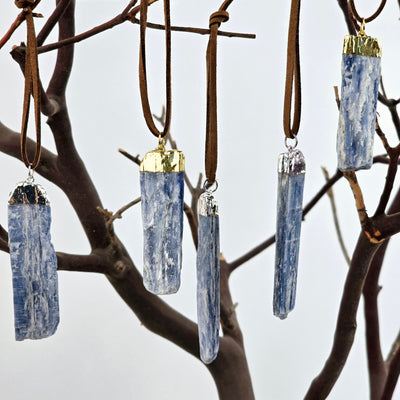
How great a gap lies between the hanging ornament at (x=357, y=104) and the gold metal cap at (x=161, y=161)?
0.15 meters

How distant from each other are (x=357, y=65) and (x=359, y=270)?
30 cm

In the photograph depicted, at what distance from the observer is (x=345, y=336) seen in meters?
0.82

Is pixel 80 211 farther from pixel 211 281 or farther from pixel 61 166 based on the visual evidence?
pixel 211 281

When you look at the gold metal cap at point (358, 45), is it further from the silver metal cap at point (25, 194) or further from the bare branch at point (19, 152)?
the bare branch at point (19, 152)

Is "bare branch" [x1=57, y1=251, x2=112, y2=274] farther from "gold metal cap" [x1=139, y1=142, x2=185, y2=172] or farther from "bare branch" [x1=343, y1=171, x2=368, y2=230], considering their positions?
"bare branch" [x1=343, y1=171, x2=368, y2=230]

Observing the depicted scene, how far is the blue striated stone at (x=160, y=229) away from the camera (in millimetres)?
559

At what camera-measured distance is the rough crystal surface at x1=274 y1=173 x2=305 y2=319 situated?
1.96 ft

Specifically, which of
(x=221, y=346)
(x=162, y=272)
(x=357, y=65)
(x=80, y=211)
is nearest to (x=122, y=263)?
(x=80, y=211)

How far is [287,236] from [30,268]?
24 centimetres

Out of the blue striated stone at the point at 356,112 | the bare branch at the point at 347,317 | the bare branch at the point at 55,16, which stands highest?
the bare branch at the point at 55,16

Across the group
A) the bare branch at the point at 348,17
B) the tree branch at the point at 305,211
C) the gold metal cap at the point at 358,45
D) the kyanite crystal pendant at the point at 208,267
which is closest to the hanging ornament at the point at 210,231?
the kyanite crystal pendant at the point at 208,267

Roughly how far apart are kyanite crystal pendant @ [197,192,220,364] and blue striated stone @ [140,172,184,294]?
0.10 ft

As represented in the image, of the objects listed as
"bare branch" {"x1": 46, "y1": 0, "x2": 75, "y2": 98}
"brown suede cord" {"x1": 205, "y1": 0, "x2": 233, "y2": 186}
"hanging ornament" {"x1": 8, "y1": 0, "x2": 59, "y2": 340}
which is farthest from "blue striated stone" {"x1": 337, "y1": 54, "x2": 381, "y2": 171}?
"bare branch" {"x1": 46, "y1": 0, "x2": 75, "y2": 98}

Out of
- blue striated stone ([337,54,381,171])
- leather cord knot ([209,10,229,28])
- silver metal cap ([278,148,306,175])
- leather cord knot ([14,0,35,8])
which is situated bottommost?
silver metal cap ([278,148,306,175])
